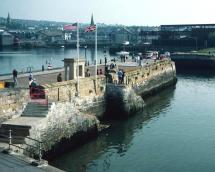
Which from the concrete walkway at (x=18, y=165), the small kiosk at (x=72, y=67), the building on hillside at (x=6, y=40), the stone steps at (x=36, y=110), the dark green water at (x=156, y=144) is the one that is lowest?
the dark green water at (x=156, y=144)

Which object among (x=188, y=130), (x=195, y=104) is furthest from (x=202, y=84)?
(x=188, y=130)

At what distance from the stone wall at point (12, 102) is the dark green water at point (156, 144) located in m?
3.61

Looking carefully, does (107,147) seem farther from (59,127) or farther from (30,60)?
(30,60)

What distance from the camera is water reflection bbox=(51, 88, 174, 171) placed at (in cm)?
2275

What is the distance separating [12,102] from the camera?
23938 millimetres

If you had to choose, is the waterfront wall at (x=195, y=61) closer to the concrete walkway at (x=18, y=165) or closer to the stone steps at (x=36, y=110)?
the stone steps at (x=36, y=110)

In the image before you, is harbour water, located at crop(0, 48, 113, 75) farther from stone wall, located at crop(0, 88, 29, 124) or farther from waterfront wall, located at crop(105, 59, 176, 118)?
stone wall, located at crop(0, 88, 29, 124)

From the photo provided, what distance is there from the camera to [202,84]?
2270 inches

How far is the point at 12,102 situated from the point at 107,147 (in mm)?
6478

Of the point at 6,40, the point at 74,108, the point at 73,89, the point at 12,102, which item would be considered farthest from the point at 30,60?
the point at 12,102

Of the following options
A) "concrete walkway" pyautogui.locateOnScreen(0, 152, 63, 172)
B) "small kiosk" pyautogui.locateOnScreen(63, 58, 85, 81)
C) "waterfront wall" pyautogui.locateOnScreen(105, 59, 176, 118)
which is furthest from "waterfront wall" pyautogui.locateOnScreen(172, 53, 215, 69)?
"concrete walkway" pyautogui.locateOnScreen(0, 152, 63, 172)

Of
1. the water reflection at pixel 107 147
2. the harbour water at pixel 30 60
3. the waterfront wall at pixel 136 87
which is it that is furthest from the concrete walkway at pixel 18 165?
the harbour water at pixel 30 60

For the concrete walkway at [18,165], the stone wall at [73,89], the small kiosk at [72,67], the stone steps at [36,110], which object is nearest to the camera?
the concrete walkway at [18,165]

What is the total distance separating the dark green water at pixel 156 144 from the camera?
22781 millimetres
